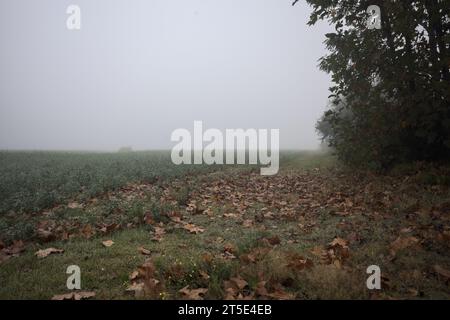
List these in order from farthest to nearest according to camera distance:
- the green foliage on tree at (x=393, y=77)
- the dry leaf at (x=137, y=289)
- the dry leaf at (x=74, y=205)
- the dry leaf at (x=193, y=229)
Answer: the green foliage on tree at (x=393, y=77), the dry leaf at (x=74, y=205), the dry leaf at (x=193, y=229), the dry leaf at (x=137, y=289)

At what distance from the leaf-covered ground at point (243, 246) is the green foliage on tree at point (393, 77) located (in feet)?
5.77

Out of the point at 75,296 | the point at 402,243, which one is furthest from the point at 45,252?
the point at 402,243

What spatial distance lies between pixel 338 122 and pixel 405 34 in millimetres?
4063

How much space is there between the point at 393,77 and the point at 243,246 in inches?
343

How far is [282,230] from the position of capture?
6977mm

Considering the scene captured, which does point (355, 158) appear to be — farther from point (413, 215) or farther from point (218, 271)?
point (218, 271)

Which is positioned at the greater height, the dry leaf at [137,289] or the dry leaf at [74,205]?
the dry leaf at [74,205]

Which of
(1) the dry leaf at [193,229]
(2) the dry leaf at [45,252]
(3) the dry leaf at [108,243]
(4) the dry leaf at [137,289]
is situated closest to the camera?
(4) the dry leaf at [137,289]

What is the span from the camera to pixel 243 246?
569 centimetres

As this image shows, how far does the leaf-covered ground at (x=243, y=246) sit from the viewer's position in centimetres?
423

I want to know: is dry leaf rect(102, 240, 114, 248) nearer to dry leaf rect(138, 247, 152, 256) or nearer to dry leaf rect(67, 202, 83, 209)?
dry leaf rect(138, 247, 152, 256)

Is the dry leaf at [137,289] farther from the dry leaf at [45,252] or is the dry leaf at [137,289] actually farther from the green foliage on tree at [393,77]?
the green foliage on tree at [393,77]

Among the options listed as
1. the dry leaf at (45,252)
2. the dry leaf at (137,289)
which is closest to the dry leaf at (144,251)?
the dry leaf at (137,289)

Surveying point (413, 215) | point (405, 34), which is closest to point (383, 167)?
point (405, 34)
